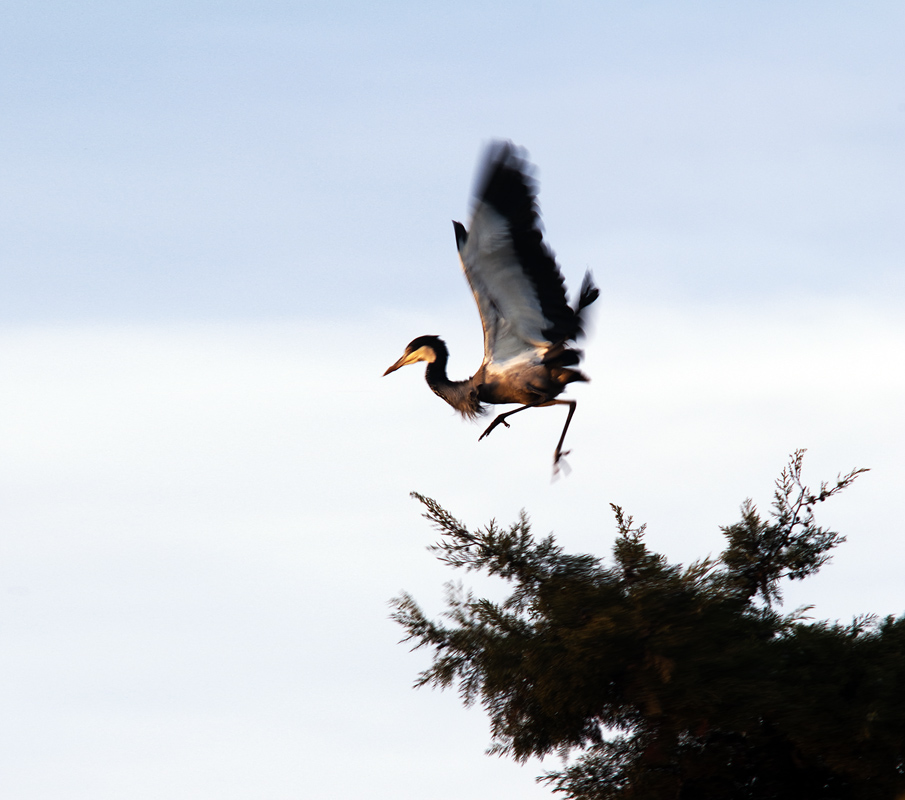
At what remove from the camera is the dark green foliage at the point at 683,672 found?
25.3 feet

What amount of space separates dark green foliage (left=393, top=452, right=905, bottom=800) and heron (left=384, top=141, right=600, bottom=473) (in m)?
2.30

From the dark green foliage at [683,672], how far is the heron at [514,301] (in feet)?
7.54

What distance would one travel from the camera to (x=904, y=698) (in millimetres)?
7973

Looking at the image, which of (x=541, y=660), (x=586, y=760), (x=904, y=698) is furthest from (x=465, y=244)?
(x=904, y=698)

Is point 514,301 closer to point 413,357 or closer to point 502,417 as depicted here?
point 502,417

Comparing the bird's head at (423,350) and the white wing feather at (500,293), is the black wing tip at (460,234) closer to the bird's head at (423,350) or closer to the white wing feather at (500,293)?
the white wing feather at (500,293)

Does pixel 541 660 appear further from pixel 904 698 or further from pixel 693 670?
pixel 904 698

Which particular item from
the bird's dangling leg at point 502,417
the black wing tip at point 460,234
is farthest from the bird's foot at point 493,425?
the black wing tip at point 460,234

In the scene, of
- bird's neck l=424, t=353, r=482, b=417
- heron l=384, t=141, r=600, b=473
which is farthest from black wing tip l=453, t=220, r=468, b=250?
bird's neck l=424, t=353, r=482, b=417

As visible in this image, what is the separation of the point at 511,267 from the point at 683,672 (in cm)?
384

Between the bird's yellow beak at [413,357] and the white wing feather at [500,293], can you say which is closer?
the white wing feather at [500,293]

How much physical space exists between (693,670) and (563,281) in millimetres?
3730

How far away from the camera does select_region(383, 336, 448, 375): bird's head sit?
1158 cm

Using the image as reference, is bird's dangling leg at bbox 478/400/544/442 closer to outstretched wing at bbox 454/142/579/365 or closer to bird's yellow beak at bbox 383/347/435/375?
outstretched wing at bbox 454/142/579/365
